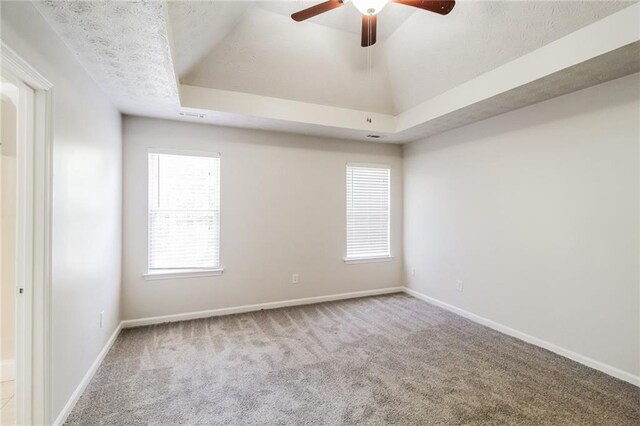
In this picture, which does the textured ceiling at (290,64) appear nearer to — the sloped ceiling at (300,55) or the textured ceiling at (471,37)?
the sloped ceiling at (300,55)

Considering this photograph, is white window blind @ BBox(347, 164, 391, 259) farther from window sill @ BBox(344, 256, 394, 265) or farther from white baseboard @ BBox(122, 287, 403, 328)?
white baseboard @ BBox(122, 287, 403, 328)

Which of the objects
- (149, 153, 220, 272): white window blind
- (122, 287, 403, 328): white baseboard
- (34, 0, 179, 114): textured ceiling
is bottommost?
(122, 287, 403, 328): white baseboard

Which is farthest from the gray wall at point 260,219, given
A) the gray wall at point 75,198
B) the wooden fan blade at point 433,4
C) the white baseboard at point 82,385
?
the wooden fan blade at point 433,4

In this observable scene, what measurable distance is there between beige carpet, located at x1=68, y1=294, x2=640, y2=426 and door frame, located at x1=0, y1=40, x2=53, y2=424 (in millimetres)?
404

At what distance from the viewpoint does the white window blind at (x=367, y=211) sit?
183 inches

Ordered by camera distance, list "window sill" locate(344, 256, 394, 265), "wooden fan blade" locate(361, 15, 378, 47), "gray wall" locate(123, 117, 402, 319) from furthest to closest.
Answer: "window sill" locate(344, 256, 394, 265) < "gray wall" locate(123, 117, 402, 319) < "wooden fan blade" locate(361, 15, 378, 47)

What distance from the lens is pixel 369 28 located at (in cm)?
227

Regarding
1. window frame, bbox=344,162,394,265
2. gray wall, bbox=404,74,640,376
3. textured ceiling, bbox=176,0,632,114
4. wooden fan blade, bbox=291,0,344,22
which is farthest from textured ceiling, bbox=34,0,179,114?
gray wall, bbox=404,74,640,376

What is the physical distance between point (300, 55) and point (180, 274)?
9.82ft

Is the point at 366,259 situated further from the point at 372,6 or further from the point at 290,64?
the point at 372,6

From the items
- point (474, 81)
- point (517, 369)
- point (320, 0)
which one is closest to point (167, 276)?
point (320, 0)

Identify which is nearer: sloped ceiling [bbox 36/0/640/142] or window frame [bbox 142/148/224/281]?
sloped ceiling [bbox 36/0/640/142]

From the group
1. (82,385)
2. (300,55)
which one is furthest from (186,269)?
(300,55)

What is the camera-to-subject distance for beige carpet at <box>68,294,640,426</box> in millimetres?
1983
